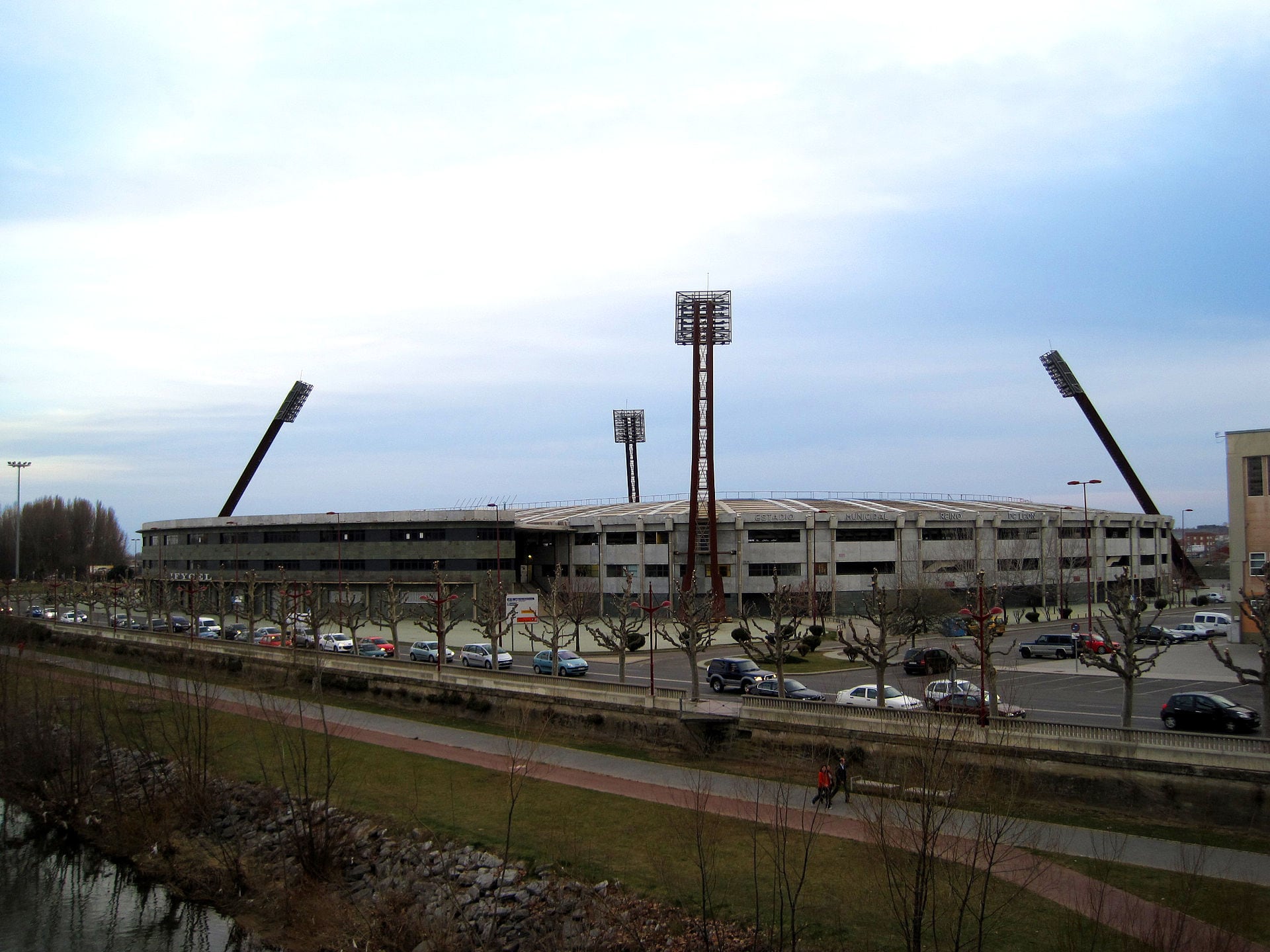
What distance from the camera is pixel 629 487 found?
446 ft

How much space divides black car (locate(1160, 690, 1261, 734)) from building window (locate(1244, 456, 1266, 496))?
102 feet

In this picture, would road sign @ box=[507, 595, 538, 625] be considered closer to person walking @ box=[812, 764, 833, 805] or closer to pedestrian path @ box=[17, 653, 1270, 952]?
pedestrian path @ box=[17, 653, 1270, 952]

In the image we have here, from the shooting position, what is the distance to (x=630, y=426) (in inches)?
5379

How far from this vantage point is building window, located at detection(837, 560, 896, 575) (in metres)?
79.1

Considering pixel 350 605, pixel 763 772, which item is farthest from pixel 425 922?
pixel 350 605

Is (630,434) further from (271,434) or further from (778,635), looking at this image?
(778,635)

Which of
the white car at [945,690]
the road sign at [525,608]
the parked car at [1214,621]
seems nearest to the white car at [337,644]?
the road sign at [525,608]

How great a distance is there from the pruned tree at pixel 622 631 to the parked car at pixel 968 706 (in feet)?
47.7

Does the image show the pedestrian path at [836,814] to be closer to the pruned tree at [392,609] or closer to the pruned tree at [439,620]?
the pruned tree at [439,620]

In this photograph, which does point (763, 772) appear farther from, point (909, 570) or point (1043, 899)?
point (909, 570)

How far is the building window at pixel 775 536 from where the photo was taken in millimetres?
79375

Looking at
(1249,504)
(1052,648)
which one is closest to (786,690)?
(1052,648)

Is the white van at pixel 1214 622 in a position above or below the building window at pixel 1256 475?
below

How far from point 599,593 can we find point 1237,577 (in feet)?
152
